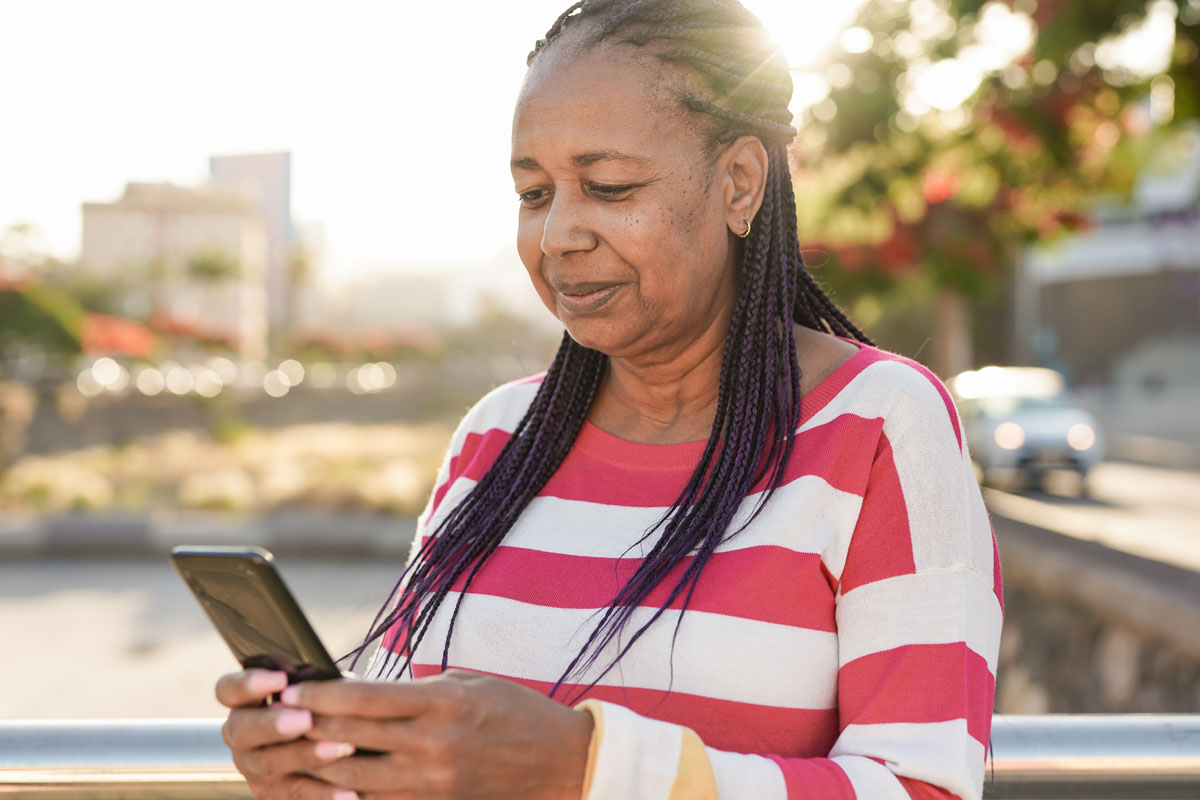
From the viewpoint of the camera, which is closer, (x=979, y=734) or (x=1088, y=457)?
(x=979, y=734)

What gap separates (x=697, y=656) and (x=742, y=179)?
0.61m

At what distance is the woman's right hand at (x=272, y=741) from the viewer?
100 centimetres

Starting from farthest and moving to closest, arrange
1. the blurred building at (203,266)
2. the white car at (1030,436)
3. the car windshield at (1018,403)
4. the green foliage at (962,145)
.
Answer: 1. the blurred building at (203,266)
2. the car windshield at (1018,403)
3. the white car at (1030,436)
4. the green foliage at (962,145)

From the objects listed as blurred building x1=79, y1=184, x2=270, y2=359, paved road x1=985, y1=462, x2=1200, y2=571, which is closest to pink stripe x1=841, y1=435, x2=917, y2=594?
paved road x1=985, y1=462, x2=1200, y2=571

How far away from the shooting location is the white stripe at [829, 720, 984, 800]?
3.71ft

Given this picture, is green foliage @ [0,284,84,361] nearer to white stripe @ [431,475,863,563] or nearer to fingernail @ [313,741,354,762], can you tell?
white stripe @ [431,475,863,563]

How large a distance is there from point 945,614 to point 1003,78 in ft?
15.5

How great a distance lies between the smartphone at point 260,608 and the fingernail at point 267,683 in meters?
0.02

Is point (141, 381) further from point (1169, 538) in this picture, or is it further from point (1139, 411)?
point (1139, 411)

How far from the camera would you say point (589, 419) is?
1.64m

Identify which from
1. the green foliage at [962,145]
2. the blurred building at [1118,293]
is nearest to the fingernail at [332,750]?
the green foliage at [962,145]

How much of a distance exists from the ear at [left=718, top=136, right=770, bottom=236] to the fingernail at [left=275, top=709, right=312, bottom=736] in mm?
802

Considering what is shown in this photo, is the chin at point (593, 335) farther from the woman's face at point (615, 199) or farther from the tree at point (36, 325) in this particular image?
the tree at point (36, 325)

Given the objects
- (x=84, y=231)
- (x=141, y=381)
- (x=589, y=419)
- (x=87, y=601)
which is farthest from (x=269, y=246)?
(x=589, y=419)
